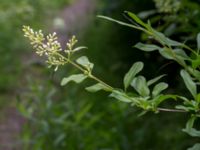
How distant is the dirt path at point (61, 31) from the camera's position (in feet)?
13.4

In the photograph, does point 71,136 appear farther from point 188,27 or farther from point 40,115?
point 188,27

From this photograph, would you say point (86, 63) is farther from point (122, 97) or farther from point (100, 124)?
point (100, 124)

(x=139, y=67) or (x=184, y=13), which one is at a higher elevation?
(x=184, y=13)

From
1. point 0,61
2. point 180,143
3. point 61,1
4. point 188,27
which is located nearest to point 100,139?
point 180,143

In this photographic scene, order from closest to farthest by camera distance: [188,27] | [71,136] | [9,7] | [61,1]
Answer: [188,27]
[71,136]
[9,7]
[61,1]

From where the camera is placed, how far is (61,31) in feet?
19.5

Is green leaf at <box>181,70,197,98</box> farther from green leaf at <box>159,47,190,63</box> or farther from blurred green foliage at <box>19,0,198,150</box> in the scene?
blurred green foliage at <box>19,0,198,150</box>

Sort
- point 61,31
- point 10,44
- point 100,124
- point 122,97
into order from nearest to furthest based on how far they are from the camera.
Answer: point 122,97
point 100,124
point 10,44
point 61,31

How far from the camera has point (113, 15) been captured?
4309 millimetres

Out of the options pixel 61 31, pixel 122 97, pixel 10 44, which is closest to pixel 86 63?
pixel 122 97

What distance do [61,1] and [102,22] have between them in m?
2.10

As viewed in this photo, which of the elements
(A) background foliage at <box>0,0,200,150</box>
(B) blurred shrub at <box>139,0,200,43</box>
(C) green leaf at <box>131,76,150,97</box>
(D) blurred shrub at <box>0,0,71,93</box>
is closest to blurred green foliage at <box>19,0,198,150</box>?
(A) background foliage at <box>0,0,200,150</box>

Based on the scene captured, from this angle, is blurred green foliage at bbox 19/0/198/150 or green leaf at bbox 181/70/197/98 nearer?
green leaf at bbox 181/70/197/98

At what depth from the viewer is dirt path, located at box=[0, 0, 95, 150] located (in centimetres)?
407
